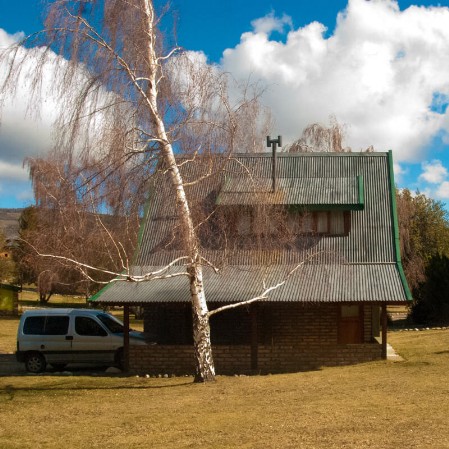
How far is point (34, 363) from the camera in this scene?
20.8m

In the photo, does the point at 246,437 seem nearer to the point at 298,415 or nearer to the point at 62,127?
the point at 298,415

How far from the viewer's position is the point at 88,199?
15.5m

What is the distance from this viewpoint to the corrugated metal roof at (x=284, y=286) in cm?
1906

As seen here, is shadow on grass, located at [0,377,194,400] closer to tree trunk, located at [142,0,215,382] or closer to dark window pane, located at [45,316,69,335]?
tree trunk, located at [142,0,215,382]

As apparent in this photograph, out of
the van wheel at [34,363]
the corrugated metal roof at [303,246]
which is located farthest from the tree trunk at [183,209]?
the van wheel at [34,363]

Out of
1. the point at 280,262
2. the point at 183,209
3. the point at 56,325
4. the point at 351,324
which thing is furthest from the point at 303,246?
the point at 56,325

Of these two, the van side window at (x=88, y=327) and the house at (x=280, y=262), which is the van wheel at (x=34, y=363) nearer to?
the van side window at (x=88, y=327)

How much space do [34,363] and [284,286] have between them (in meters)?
7.60

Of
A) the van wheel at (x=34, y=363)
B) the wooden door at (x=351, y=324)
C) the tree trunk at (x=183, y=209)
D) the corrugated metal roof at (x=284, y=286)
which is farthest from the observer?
the wooden door at (x=351, y=324)

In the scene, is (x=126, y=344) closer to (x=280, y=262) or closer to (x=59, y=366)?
(x=59, y=366)

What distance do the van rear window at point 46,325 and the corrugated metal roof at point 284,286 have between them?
5.88 ft

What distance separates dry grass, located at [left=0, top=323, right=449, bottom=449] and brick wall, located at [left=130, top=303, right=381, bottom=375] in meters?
0.86

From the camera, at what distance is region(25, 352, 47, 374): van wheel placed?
20.8m

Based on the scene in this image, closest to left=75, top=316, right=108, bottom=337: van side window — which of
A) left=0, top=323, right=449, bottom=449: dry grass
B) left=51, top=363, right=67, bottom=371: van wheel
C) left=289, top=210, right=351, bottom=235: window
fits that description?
left=51, top=363, right=67, bottom=371: van wheel
